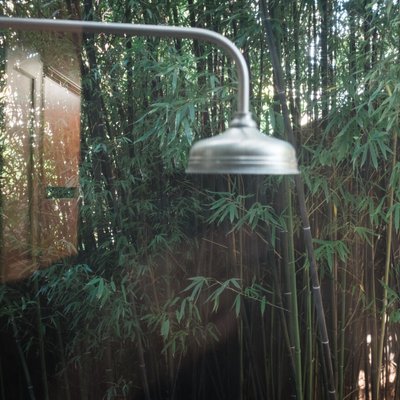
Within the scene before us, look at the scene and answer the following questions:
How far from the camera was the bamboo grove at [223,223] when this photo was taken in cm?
231

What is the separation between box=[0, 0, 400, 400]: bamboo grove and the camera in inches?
90.9

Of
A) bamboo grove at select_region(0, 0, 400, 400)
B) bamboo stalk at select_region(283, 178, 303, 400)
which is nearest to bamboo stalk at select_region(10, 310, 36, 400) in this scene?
bamboo grove at select_region(0, 0, 400, 400)

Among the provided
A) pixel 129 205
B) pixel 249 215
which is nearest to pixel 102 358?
pixel 129 205

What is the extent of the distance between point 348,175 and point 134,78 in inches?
44.3

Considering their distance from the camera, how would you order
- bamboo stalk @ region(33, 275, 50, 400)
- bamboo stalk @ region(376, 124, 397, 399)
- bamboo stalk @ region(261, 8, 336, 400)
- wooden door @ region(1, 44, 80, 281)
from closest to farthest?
1. bamboo stalk @ region(261, 8, 336, 400)
2. bamboo stalk @ region(376, 124, 397, 399)
3. wooden door @ region(1, 44, 80, 281)
4. bamboo stalk @ region(33, 275, 50, 400)

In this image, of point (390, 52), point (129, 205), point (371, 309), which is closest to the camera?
point (390, 52)

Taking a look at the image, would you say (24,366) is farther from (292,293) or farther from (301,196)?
(301,196)

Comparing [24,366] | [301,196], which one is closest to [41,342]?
[24,366]

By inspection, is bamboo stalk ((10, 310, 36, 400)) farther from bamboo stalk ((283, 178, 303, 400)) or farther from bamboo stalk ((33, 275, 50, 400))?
bamboo stalk ((283, 178, 303, 400))

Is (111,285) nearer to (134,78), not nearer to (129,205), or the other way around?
(129,205)

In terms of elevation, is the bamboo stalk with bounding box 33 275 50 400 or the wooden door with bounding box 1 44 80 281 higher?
the wooden door with bounding box 1 44 80 281

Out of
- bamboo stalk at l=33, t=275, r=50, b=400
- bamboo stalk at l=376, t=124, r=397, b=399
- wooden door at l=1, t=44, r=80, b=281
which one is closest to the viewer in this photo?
bamboo stalk at l=376, t=124, r=397, b=399

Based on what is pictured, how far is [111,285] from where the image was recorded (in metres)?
2.60

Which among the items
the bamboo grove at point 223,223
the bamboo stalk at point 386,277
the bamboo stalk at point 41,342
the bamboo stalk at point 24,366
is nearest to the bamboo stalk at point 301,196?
the bamboo grove at point 223,223
